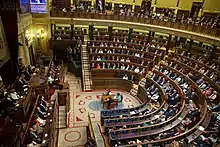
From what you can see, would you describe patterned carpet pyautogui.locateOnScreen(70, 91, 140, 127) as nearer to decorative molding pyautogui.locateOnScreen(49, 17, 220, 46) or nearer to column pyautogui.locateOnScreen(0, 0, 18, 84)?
column pyautogui.locateOnScreen(0, 0, 18, 84)

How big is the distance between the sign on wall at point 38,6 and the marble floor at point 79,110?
5.81 metres

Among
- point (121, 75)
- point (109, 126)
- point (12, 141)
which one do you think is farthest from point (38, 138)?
Answer: point (121, 75)

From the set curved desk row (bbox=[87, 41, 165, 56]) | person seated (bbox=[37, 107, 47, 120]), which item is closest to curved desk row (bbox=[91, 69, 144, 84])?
curved desk row (bbox=[87, 41, 165, 56])

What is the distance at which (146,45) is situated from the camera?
18.4 metres

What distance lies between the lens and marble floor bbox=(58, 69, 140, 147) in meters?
10.8

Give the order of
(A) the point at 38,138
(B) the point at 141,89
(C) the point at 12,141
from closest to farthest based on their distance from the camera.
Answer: (C) the point at 12,141 → (A) the point at 38,138 → (B) the point at 141,89

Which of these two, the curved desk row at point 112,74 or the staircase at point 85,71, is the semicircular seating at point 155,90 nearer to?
the curved desk row at point 112,74

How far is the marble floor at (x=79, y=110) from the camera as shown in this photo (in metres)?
10.8

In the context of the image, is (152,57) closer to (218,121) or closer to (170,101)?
(170,101)

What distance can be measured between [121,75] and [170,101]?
5052 millimetres

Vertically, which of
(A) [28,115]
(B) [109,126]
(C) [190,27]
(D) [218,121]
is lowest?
(B) [109,126]

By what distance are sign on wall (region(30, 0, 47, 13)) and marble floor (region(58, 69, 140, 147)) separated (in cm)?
581

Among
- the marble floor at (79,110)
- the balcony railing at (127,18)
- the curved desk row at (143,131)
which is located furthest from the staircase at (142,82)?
the balcony railing at (127,18)

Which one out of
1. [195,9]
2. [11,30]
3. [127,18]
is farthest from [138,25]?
[11,30]
